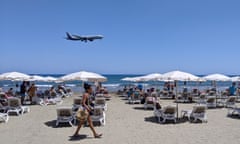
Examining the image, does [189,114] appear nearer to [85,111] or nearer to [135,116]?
[135,116]

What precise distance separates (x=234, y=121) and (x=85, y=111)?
6.07 meters

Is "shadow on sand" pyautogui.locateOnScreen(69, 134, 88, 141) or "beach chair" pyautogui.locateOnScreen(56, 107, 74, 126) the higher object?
"beach chair" pyautogui.locateOnScreen(56, 107, 74, 126)

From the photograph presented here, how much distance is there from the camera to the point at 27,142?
7465 millimetres

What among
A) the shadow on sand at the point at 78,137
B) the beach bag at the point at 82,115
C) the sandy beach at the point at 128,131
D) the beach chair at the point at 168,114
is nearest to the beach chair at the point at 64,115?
the sandy beach at the point at 128,131

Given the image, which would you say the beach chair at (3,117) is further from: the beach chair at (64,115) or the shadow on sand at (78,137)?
the shadow on sand at (78,137)

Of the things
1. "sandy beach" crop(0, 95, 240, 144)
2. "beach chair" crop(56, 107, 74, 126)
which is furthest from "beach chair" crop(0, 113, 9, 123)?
"beach chair" crop(56, 107, 74, 126)

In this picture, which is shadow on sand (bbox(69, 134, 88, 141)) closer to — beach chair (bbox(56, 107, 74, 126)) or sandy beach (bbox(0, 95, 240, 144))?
sandy beach (bbox(0, 95, 240, 144))

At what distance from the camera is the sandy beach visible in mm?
7688

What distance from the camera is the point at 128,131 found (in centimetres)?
886

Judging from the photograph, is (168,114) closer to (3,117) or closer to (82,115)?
(82,115)

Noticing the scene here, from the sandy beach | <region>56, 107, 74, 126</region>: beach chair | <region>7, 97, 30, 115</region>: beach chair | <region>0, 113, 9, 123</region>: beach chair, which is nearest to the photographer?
the sandy beach

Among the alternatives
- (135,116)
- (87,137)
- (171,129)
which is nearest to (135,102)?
(135,116)

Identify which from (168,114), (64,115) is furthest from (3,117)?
(168,114)

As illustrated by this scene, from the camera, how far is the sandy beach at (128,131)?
25.2 ft
